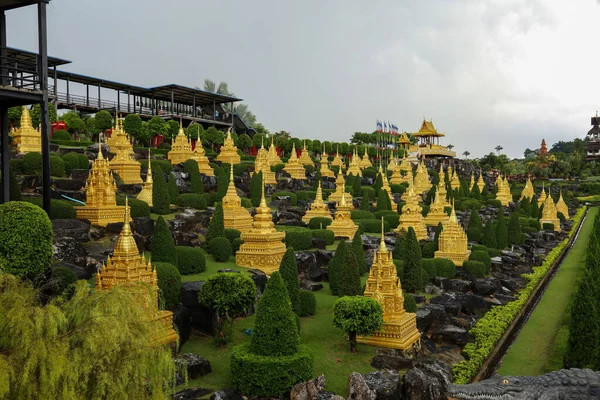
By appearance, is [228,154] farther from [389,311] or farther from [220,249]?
[389,311]

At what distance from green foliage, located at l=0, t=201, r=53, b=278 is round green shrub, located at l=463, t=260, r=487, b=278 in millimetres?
23933

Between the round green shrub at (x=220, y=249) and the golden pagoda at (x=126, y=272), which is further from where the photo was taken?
the round green shrub at (x=220, y=249)

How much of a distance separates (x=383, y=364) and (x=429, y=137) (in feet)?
291

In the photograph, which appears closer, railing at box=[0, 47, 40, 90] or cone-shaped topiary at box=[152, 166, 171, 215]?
railing at box=[0, 47, 40, 90]

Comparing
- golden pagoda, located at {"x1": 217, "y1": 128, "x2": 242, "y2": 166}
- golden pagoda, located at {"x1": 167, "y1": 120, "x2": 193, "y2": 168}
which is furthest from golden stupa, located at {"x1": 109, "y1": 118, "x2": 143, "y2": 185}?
golden pagoda, located at {"x1": 217, "y1": 128, "x2": 242, "y2": 166}

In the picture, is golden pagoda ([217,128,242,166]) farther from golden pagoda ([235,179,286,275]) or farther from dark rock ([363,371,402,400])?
dark rock ([363,371,402,400])

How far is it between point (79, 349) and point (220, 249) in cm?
1695

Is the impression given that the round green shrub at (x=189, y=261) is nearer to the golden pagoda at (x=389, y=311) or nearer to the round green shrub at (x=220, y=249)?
the round green shrub at (x=220, y=249)

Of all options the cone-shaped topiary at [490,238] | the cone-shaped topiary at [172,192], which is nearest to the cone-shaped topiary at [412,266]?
the cone-shaped topiary at [172,192]

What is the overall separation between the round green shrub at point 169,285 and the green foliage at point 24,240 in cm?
369

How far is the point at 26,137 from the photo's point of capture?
35.4m

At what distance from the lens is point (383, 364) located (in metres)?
18.0

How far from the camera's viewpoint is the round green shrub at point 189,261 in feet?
75.1

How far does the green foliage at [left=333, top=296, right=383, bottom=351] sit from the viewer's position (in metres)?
18.4
